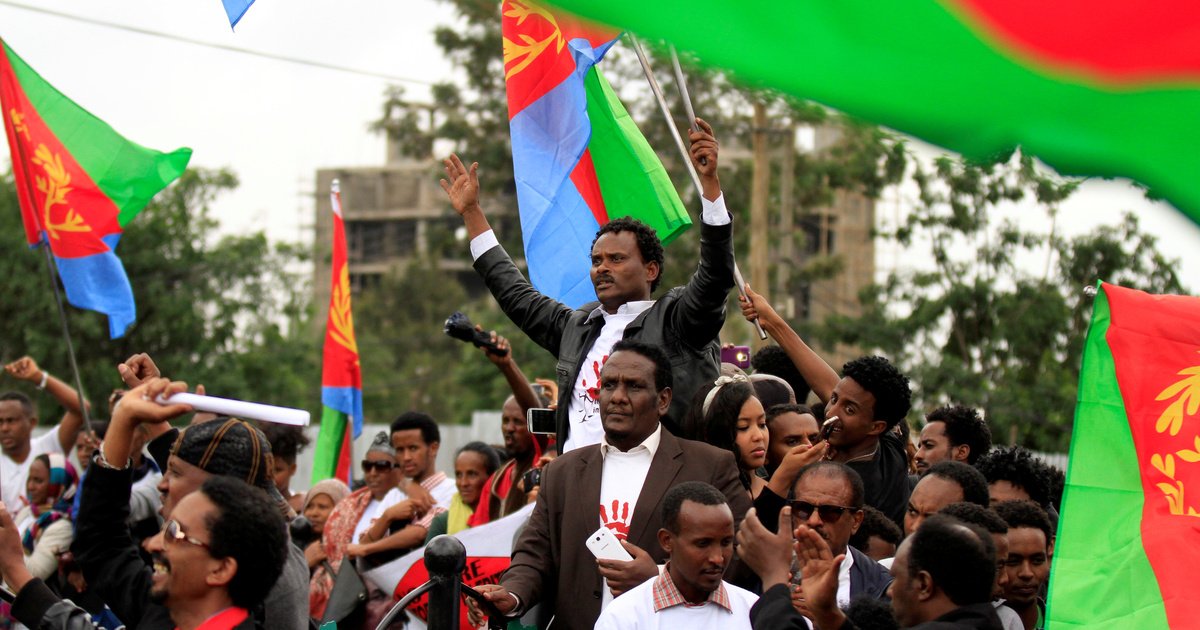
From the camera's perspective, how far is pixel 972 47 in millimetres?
2117

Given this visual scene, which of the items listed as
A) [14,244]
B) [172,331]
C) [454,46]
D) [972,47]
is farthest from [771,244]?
[972,47]

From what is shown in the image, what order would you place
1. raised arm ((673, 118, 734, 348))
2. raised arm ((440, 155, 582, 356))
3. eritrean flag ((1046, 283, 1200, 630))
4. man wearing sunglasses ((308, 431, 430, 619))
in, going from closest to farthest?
eritrean flag ((1046, 283, 1200, 630)) < raised arm ((673, 118, 734, 348)) < raised arm ((440, 155, 582, 356)) < man wearing sunglasses ((308, 431, 430, 619))

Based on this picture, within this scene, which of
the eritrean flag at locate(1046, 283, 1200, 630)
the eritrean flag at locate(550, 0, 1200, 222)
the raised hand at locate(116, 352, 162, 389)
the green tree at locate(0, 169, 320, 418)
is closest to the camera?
the eritrean flag at locate(550, 0, 1200, 222)

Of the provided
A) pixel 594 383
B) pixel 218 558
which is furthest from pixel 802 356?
pixel 218 558

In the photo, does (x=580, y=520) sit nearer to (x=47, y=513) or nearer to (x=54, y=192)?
(x=47, y=513)

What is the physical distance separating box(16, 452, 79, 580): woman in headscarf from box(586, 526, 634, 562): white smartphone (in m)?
3.43

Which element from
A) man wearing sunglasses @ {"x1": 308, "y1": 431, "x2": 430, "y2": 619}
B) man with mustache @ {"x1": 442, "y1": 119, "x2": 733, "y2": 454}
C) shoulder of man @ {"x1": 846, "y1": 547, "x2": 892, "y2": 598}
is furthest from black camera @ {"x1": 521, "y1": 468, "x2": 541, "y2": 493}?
shoulder of man @ {"x1": 846, "y1": 547, "x2": 892, "y2": 598}

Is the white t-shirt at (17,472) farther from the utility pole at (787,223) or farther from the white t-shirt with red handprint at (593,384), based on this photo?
the utility pole at (787,223)

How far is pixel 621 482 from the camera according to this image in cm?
544

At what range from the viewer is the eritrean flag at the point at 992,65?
6.68 ft

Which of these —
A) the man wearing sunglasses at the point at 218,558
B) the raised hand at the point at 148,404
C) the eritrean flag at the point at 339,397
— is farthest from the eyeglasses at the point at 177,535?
the eritrean flag at the point at 339,397

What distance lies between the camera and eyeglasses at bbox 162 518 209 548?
12.6 feet

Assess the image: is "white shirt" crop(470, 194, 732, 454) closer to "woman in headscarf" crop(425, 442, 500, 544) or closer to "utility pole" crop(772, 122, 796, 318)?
"woman in headscarf" crop(425, 442, 500, 544)

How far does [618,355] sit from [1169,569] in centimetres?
205
